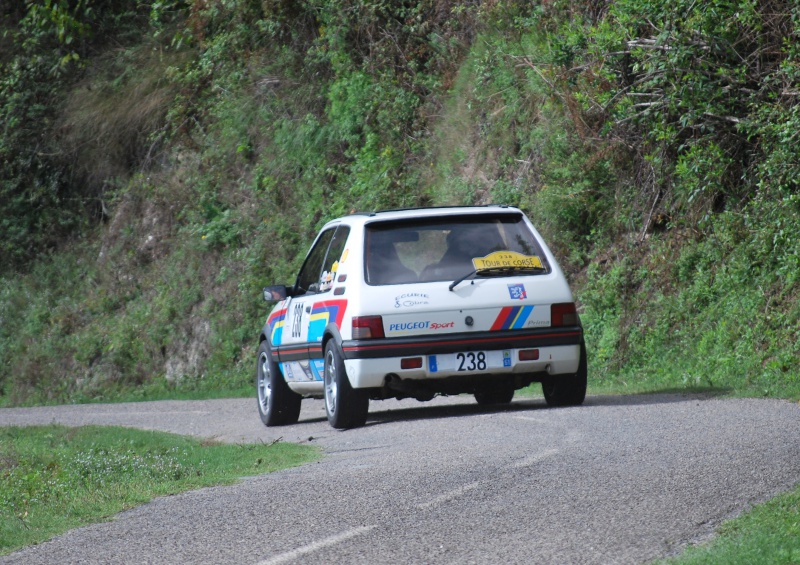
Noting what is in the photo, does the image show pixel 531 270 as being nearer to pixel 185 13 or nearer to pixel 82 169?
pixel 185 13

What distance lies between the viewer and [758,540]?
5707mm

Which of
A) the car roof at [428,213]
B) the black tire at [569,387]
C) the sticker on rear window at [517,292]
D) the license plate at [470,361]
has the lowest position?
the black tire at [569,387]

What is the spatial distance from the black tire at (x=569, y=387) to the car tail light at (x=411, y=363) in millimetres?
1365

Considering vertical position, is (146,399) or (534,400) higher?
(534,400)

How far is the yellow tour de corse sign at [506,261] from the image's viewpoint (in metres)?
11.5

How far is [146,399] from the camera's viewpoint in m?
23.2

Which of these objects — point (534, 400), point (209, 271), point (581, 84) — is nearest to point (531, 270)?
point (534, 400)

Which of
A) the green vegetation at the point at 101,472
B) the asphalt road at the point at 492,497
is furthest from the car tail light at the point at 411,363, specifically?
the green vegetation at the point at 101,472

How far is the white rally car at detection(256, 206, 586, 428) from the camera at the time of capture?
36.6 ft

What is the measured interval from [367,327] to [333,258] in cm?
139

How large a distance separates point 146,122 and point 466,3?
1128cm

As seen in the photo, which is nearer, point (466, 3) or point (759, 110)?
point (759, 110)

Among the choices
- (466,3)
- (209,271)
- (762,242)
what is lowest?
(209,271)

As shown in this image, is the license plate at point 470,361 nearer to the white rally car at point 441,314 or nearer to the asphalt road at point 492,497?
the white rally car at point 441,314
